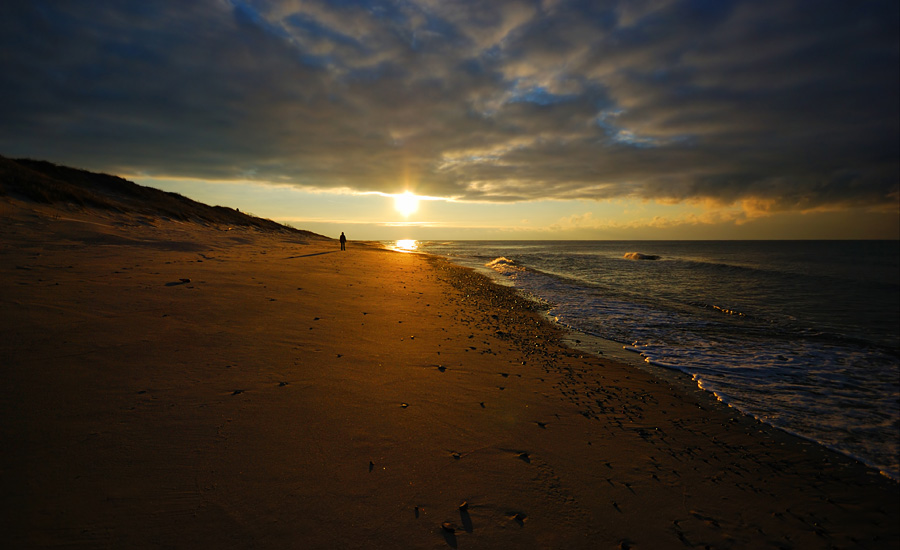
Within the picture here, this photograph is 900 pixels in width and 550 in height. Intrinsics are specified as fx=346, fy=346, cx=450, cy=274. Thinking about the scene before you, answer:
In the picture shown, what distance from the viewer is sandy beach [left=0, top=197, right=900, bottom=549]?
292 centimetres

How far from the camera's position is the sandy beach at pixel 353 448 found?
9.58ft

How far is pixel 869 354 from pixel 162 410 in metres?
16.9

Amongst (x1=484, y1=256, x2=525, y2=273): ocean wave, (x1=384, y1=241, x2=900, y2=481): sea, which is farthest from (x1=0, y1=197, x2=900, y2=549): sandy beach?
(x1=484, y1=256, x2=525, y2=273): ocean wave

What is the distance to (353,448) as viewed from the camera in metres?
3.93

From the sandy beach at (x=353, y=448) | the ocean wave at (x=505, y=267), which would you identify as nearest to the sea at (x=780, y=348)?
the sandy beach at (x=353, y=448)

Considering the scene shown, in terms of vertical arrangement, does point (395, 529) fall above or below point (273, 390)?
below

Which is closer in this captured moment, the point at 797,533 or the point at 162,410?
the point at 797,533

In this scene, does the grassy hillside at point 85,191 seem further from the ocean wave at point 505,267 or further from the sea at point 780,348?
the ocean wave at point 505,267

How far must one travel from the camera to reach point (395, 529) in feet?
9.87

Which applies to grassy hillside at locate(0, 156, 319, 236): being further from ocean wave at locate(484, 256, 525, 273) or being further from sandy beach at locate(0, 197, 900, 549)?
ocean wave at locate(484, 256, 525, 273)

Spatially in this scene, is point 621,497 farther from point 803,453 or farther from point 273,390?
point 273,390

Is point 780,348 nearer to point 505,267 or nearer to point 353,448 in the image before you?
point 353,448

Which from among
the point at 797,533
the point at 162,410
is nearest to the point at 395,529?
the point at 162,410

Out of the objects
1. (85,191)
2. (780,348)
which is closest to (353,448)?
(780,348)
